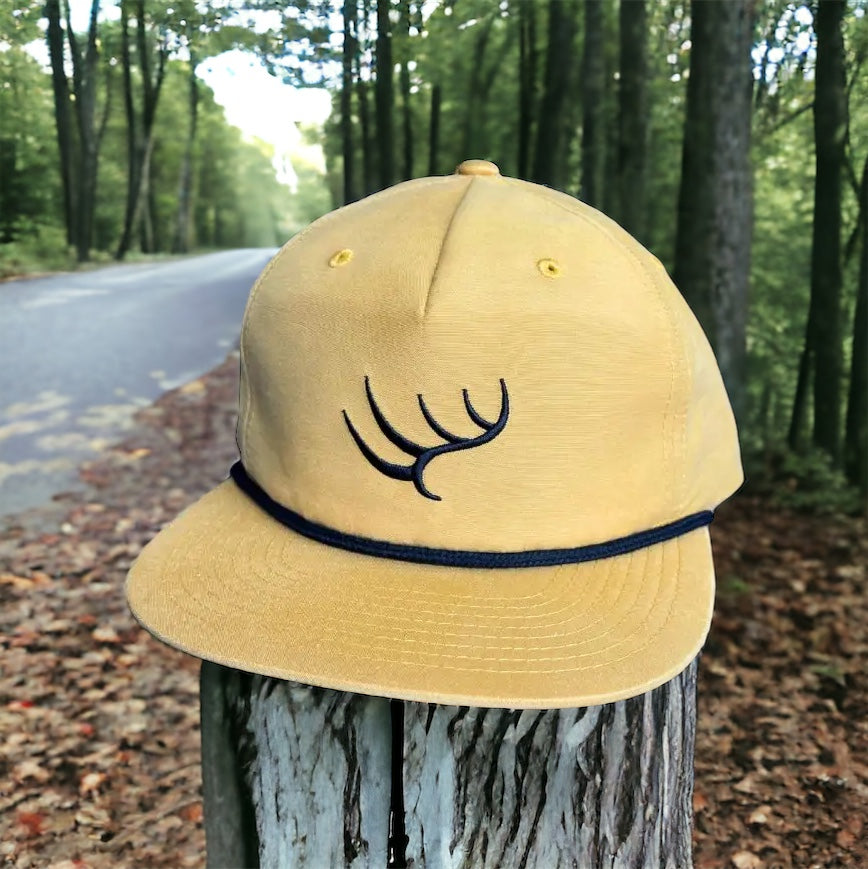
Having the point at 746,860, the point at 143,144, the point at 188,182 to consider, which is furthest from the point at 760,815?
the point at 188,182

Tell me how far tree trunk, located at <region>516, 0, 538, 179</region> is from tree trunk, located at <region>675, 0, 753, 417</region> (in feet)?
3.91

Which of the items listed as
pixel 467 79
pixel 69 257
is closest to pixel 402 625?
pixel 69 257

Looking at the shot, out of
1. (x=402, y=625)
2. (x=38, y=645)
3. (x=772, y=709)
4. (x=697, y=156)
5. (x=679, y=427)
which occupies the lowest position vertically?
(x=772, y=709)

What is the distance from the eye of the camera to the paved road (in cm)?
429

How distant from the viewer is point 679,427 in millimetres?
1188

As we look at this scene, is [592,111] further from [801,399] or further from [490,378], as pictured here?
[490,378]

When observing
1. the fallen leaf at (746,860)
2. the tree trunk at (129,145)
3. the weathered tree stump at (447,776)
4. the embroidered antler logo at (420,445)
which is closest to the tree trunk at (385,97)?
the tree trunk at (129,145)

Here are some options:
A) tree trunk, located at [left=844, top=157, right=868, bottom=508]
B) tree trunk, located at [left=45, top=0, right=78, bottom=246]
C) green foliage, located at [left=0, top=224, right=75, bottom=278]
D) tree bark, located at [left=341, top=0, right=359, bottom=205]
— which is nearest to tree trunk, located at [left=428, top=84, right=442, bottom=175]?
tree bark, located at [left=341, top=0, right=359, bottom=205]

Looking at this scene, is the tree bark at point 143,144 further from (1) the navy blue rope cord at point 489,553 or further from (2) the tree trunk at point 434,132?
(1) the navy blue rope cord at point 489,553

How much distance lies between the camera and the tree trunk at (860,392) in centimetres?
507

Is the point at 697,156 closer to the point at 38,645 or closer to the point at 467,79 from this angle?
the point at 467,79

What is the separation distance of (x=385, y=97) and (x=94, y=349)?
111 inches

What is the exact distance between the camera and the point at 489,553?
1119 millimetres

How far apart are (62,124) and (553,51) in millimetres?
4151
